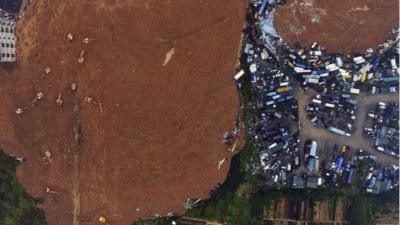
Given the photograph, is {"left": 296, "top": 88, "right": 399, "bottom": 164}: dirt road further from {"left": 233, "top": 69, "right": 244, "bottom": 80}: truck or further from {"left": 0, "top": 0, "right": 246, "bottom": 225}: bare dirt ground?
{"left": 0, "top": 0, "right": 246, "bottom": 225}: bare dirt ground

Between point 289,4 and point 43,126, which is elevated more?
point 289,4

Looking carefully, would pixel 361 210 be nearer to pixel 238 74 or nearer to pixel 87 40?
pixel 238 74

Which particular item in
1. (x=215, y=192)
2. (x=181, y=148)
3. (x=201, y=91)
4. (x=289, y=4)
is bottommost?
(x=215, y=192)

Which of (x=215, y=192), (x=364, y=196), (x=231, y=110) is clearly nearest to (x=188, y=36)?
(x=231, y=110)

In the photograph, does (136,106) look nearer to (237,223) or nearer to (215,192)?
(215,192)

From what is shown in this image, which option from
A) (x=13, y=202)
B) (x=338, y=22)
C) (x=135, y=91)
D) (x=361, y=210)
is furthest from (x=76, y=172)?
(x=338, y=22)

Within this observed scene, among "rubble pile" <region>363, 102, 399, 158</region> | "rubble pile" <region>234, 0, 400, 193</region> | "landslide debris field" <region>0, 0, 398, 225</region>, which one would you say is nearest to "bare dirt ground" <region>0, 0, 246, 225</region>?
"landslide debris field" <region>0, 0, 398, 225</region>

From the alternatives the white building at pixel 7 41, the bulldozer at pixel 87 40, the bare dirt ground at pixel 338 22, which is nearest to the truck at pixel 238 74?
the bare dirt ground at pixel 338 22
